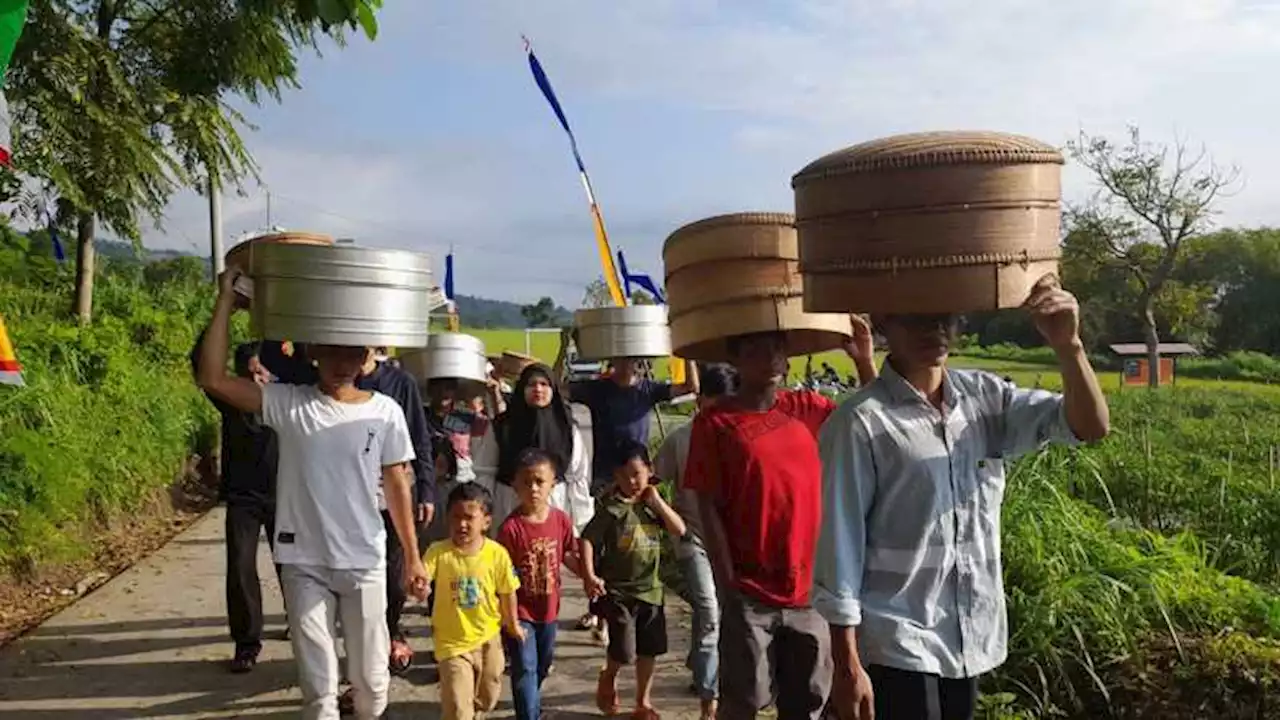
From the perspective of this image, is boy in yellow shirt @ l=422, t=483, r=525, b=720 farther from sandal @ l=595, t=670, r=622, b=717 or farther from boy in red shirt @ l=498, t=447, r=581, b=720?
sandal @ l=595, t=670, r=622, b=717

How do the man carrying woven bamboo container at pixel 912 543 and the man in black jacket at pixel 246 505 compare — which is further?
the man in black jacket at pixel 246 505

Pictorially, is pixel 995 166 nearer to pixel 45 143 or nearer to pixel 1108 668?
pixel 1108 668

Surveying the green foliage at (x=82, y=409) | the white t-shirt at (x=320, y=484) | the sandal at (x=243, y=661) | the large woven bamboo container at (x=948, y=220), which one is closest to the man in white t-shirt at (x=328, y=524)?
the white t-shirt at (x=320, y=484)

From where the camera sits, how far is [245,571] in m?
5.89

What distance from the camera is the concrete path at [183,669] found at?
5383 mm

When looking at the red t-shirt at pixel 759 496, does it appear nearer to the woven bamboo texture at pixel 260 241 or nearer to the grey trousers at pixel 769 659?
the grey trousers at pixel 769 659

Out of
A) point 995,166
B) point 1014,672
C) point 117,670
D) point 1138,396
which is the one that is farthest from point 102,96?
point 1138,396

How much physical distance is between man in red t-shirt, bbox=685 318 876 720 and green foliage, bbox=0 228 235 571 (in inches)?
213

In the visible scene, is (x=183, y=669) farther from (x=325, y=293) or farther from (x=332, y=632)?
(x=325, y=293)

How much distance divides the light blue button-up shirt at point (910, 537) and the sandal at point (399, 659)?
3425 millimetres

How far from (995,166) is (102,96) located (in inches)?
502

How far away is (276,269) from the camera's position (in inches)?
150

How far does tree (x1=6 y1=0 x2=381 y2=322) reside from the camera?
12.0 meters

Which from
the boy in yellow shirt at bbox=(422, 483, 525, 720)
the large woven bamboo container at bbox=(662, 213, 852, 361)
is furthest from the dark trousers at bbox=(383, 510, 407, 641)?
the large woven bamboo container at bbox=(662, 213, 852, 361)
